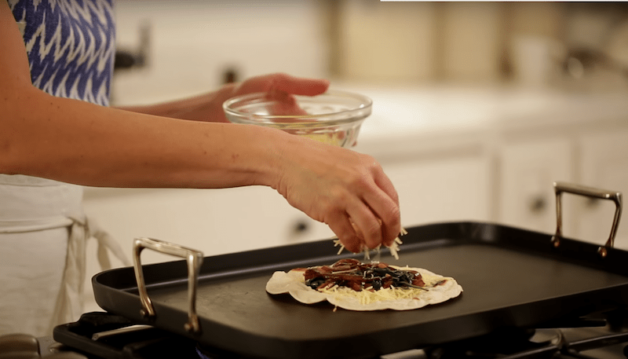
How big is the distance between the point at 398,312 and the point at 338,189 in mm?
199

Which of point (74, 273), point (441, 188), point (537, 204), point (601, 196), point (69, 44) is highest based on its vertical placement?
point (69, 44)

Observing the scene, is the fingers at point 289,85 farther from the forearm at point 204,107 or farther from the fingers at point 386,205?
the fingers at point 386,205

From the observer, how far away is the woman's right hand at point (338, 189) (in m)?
0.78

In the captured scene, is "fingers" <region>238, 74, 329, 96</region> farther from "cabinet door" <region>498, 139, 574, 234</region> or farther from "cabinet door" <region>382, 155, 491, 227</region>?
"cabinet door" <region>498, 139, 574, 234</region>

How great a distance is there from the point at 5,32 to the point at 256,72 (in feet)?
6.53

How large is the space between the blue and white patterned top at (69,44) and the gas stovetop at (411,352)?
43 centimetres

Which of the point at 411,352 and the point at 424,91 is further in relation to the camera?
the point at 424,91

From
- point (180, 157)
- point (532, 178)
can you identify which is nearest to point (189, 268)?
point (180, 157)

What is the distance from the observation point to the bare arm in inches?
31.0

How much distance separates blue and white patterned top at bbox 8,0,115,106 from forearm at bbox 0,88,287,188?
0.33 metres

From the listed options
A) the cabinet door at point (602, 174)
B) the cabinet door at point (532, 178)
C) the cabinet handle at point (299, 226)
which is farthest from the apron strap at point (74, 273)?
the cabinet door at point (602, 174)

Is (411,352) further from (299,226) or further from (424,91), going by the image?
(424,91)

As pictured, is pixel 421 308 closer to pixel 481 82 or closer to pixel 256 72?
pixel 256 72

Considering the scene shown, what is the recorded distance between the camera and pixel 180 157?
2.60 feet
